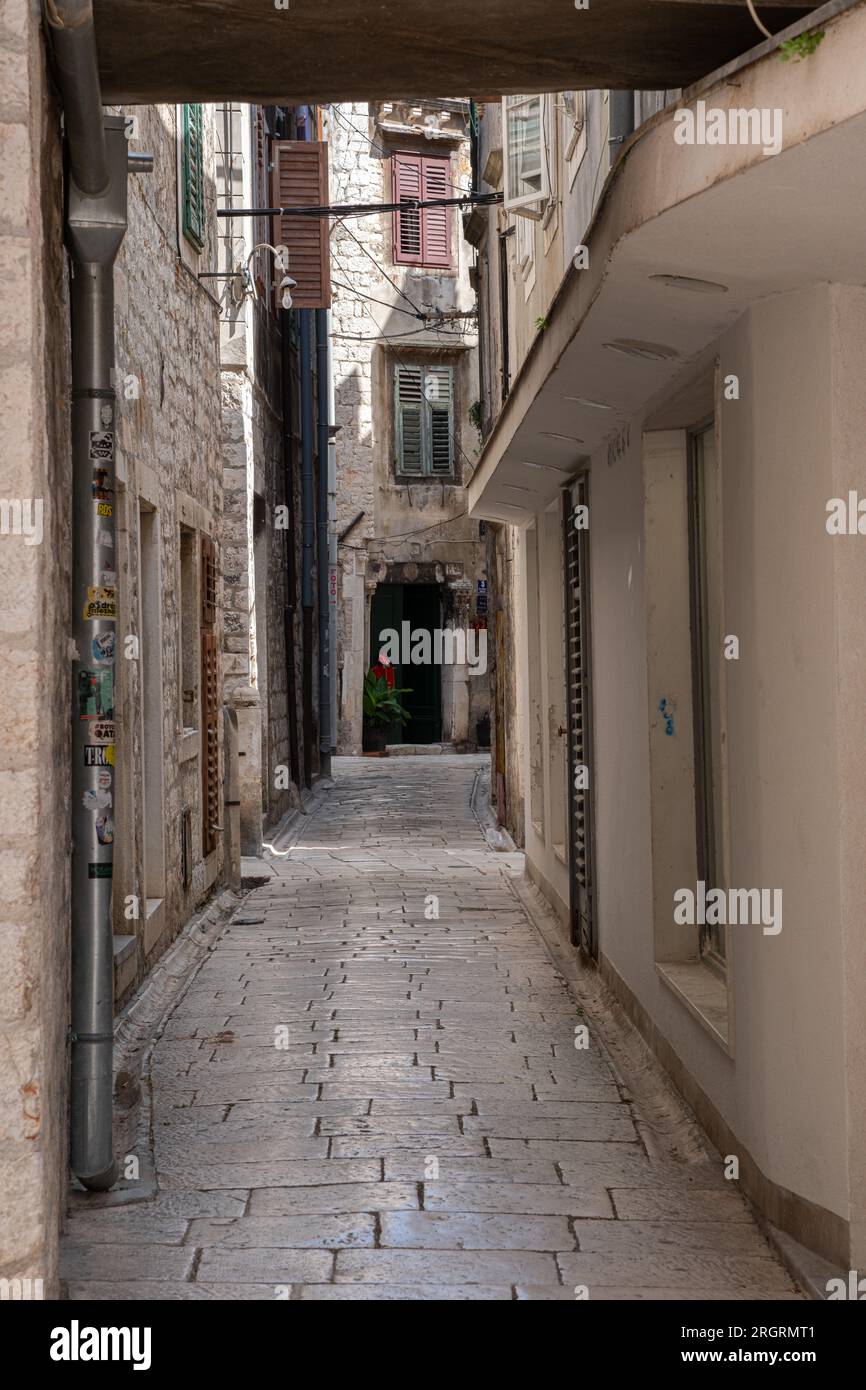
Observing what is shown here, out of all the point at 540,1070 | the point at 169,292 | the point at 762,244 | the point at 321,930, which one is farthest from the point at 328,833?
the point at 762,244

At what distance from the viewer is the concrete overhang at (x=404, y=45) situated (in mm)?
3979

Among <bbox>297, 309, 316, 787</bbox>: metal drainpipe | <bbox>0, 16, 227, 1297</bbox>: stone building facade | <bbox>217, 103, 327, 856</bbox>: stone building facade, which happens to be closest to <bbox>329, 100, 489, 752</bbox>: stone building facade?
<bbox>217, 103, 327, 856</bbox>: stone building facade

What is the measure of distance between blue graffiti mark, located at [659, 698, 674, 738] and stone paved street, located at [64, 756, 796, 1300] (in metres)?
1.43

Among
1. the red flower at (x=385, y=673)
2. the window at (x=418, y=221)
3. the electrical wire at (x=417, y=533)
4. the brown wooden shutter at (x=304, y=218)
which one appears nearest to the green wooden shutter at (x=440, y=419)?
the electrical wire at (x=417, y=533)

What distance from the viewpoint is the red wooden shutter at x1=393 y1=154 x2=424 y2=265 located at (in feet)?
85.5

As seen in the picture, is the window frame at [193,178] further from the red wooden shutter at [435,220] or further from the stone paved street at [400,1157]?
the red wooden shutter at [435,220]

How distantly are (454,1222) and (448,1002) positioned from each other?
2.98m

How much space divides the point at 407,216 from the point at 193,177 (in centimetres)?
1722

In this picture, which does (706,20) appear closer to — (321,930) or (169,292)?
(169,292)

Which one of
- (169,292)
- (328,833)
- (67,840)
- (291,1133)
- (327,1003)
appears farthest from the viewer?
(328,833)

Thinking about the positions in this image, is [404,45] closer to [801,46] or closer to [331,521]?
[801,46]

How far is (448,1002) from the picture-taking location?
738 centimetres

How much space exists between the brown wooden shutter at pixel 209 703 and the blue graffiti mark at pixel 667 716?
16.3ft
